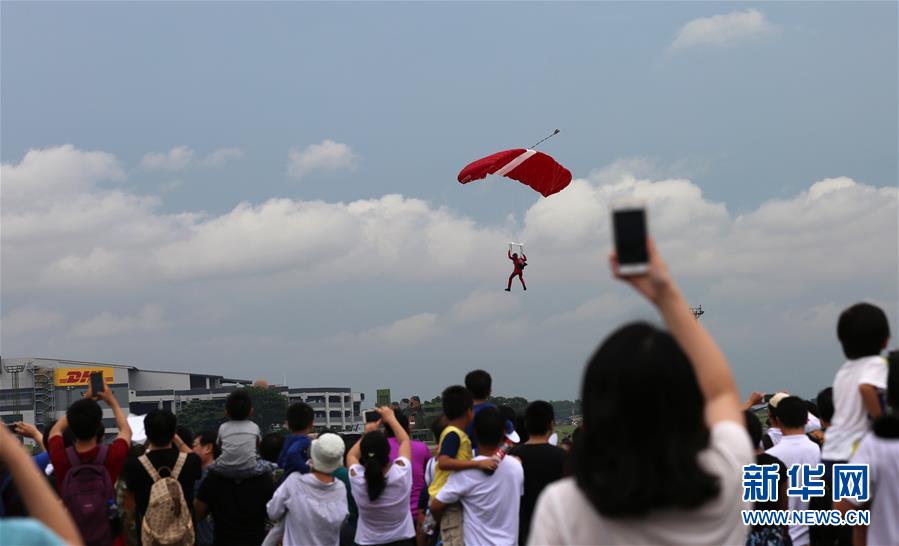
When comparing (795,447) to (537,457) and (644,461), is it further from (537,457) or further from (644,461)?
(644,461)

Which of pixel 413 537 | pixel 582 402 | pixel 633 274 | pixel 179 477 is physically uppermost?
pixel 633 274

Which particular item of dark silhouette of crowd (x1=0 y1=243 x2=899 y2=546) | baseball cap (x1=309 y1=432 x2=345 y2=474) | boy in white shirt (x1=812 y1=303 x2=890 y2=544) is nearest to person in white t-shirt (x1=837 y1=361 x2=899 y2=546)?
dark silhouette of crowd (x1=0 y1=243 x2=899 y2=546)

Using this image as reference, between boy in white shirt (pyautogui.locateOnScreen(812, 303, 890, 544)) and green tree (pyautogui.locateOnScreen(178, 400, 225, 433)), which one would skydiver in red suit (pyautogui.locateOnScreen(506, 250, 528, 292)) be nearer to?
boy in white shirt (pyautogui.locateOnScreen(812, 303, 890, 544))

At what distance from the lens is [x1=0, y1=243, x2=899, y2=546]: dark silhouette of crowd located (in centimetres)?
271

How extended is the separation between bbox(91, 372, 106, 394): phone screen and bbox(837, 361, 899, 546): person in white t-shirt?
5.31 meters

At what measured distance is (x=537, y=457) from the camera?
8.22m

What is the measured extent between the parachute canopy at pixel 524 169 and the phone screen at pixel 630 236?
878 inches

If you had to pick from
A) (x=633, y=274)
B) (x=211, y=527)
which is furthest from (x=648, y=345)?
(x=211, y=527)

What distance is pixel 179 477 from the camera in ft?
28.3

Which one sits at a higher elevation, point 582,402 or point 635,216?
point 635,216

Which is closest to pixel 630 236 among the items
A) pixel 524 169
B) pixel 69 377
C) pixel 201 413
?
pixel 524 169

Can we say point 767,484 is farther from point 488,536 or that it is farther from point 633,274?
point 633,274

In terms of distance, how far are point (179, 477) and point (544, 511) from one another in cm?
644

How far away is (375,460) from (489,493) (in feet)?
3.79
